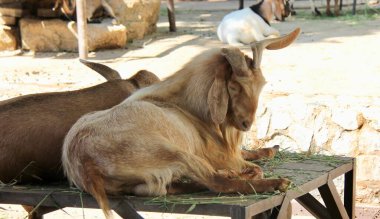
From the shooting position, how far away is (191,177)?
3301mm

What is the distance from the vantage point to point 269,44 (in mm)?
3660

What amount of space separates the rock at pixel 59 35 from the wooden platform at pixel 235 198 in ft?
22.7

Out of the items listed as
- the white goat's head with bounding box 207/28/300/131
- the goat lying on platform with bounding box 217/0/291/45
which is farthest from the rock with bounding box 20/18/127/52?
the white goat's head with bounding box 207/28/300/131

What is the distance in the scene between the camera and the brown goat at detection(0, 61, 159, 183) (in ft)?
11.9

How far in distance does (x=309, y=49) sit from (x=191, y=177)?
21.4 feet

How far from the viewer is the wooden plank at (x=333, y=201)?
399 centimetres

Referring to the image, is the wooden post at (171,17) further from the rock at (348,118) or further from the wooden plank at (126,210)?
the wooden plank at (126,210)

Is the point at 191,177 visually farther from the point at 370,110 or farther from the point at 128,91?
the point at 370,110

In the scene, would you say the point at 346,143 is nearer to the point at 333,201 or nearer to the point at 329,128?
the point at 329,128

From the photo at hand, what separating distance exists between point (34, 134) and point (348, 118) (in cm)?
320

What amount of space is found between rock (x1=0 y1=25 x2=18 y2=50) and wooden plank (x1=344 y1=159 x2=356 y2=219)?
294 inches

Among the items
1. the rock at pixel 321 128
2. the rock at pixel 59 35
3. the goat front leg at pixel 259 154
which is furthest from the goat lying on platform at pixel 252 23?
the goat front leg at pixel 259 154

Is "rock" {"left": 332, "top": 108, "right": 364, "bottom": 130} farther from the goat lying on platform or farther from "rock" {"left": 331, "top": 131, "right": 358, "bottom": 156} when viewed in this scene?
the goat lying on platform

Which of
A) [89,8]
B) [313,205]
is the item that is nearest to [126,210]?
[313,205]
